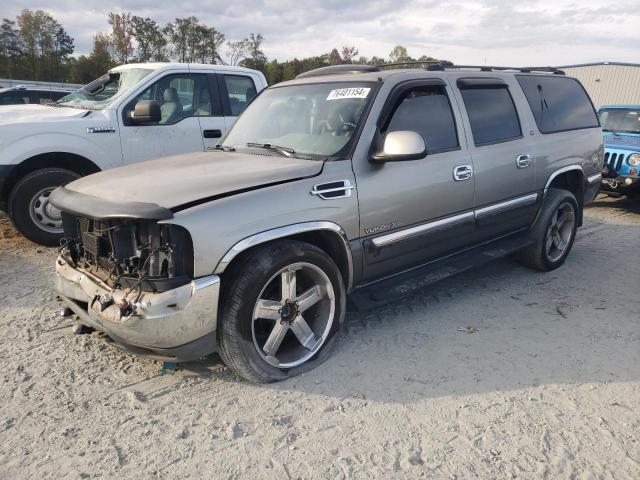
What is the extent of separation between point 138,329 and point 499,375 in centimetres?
222

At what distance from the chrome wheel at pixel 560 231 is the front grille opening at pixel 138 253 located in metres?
3.94

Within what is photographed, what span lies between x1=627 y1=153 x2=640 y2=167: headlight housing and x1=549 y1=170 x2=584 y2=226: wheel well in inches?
137

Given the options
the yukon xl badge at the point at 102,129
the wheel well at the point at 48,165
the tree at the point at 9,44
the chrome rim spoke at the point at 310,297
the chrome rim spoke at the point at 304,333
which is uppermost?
the tree at the point at 9,44

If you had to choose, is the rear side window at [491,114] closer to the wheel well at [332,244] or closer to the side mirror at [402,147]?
the side mirror at [402,147]

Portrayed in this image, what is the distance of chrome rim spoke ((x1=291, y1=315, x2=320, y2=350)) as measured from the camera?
3254 millimetres

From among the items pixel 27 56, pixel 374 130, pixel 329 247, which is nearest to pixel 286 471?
pixel 329 247

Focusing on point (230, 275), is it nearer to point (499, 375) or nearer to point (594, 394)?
→ point (499, 375)

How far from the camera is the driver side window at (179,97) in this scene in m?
6.17

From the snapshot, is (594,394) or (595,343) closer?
(594,394)

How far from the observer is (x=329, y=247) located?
3.43 meters

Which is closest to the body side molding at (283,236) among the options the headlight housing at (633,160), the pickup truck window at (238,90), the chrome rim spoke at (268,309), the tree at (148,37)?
the chrome rim spoke at (268,309)

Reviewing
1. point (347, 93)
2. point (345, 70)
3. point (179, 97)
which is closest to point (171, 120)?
point (179, 97)

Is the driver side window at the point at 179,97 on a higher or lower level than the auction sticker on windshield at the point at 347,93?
higher

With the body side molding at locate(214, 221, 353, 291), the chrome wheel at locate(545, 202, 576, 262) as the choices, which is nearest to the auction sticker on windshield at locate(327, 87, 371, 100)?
the body side molding at locate(214, 221, 353, 291)
